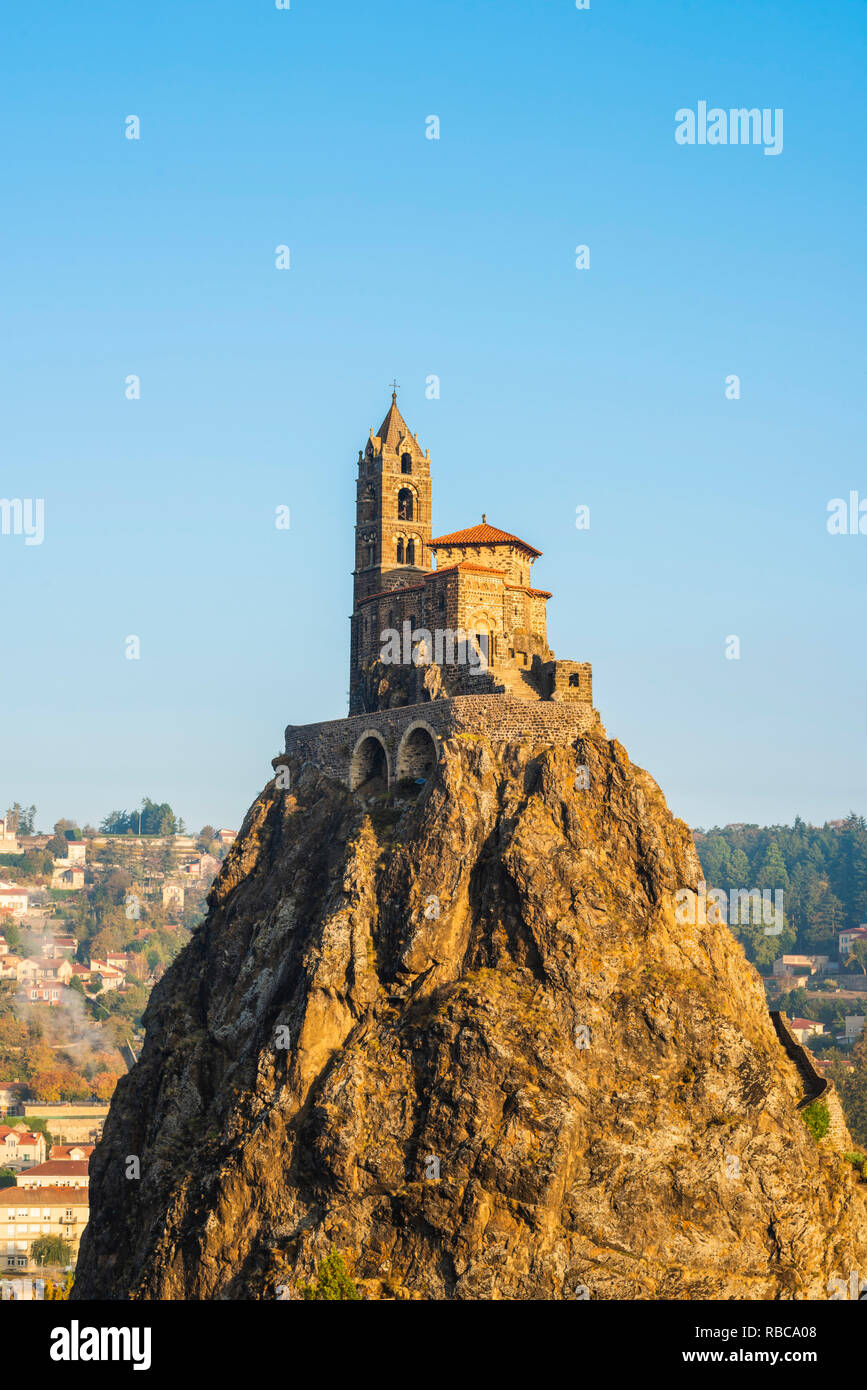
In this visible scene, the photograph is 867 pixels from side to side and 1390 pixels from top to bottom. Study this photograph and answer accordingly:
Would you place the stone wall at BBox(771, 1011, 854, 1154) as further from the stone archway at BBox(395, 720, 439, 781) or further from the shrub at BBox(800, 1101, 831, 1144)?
the stone archway at BBox(395, 720, 439, 781)

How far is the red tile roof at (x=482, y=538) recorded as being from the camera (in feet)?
322

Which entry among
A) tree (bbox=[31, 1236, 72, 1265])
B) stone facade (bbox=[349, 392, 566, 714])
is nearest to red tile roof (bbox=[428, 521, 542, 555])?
stone facade (bbox=[349, 392, 566, 714])

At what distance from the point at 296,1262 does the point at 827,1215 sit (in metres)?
24.8

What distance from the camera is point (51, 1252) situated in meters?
151

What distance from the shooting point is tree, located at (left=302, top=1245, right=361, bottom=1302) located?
7119 centimetres

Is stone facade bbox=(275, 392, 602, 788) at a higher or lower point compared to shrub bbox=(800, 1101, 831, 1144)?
higher

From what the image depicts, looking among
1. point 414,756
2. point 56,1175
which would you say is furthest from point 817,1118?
point 56,1175

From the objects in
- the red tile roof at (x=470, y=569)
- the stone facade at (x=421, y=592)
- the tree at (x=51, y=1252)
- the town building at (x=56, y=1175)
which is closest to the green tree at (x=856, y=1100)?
the tree at (x=51, y=1252)

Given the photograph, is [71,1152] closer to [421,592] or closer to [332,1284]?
[421,592]

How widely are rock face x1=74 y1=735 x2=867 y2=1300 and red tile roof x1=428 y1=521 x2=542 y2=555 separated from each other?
16450mm

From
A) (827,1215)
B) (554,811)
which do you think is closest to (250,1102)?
(554,811)

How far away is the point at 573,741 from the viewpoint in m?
86.1

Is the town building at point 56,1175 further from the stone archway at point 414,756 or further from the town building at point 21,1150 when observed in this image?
the stone archway at point 414,756
